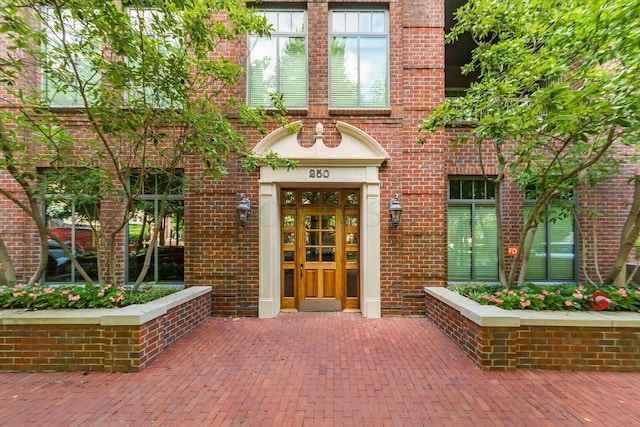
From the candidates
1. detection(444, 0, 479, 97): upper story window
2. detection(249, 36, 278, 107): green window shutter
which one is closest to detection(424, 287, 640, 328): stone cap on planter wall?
detection(444, 0, 479, 97): upper story window

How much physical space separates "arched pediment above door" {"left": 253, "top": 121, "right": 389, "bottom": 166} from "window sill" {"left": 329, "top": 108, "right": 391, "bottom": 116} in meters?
0.27

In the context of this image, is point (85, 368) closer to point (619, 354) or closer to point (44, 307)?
point (44, 307)

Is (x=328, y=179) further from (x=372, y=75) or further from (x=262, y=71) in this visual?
(x=262, y=71)

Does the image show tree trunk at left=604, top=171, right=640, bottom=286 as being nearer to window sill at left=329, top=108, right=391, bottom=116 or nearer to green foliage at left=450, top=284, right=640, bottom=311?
green foliage at left=450, top=284, right=640, bottom=311

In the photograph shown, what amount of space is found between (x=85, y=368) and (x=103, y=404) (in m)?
1.05

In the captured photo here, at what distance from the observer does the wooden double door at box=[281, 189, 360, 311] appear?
634cm

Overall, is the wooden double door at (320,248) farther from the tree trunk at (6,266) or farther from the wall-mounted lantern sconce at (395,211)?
the tree trunk at (6,266)

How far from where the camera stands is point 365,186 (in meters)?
5.99

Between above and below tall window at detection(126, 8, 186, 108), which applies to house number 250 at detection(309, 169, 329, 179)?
below

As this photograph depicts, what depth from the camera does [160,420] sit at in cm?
282

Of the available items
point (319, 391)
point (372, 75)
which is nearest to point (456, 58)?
point (372, 75)

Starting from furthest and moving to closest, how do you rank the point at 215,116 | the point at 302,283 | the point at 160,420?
the point at 302,283 → the point at 215,116 → the point at 160,420

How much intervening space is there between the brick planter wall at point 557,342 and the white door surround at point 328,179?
237 cm

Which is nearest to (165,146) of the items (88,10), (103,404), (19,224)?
(88,10)
